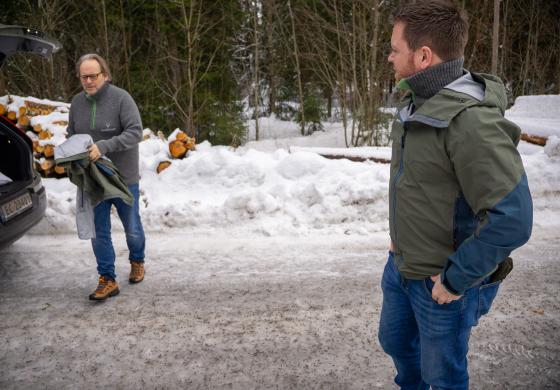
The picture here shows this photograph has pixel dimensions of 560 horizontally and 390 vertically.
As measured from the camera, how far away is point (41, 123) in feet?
24.0

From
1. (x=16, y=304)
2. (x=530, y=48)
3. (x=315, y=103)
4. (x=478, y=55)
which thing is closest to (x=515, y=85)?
(x=530, y=48)

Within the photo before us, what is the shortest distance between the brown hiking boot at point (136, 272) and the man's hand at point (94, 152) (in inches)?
42.5

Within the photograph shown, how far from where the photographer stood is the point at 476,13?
16844 millimetres

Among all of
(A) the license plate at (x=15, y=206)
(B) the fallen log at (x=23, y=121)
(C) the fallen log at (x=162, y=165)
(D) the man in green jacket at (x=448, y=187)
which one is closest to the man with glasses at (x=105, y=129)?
(A) the license plate at (x=15, y=206)

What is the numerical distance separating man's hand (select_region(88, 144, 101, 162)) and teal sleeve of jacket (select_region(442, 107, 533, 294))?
2.79 metres

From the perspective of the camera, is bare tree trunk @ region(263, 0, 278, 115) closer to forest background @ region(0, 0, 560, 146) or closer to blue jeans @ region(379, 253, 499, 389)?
forest background @ region(0, 0, 560, 146)

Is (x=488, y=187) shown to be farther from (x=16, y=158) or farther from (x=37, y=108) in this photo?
(x=37, y=108)

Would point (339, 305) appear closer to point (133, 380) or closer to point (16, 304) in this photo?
point (133, 380)

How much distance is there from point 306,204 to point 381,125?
825cm

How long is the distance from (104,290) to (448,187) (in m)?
3.05

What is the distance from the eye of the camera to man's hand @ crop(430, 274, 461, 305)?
1.48 m

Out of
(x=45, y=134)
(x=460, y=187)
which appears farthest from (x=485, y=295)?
(x=45, y=134)

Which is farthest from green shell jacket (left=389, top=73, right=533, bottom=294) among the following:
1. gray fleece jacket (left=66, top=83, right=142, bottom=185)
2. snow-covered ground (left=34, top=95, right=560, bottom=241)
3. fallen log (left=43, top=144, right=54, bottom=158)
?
fallen log (left=43, top=144, right=54, bottom=158)

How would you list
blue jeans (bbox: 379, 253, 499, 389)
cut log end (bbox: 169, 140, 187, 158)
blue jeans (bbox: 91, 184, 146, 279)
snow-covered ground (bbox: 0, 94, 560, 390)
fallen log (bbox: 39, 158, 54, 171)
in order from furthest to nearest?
cut log end (bbox: 169, 140, 187, 158) → fallen log (bbox: 39, 158, 54, 171) → blue jeans (bbox: 91, 184, 146, 279) → snow-covered ground (bbox: 0, 94, 560, 390) → blue jeans (bbox: 379, 253, 499, 389)
